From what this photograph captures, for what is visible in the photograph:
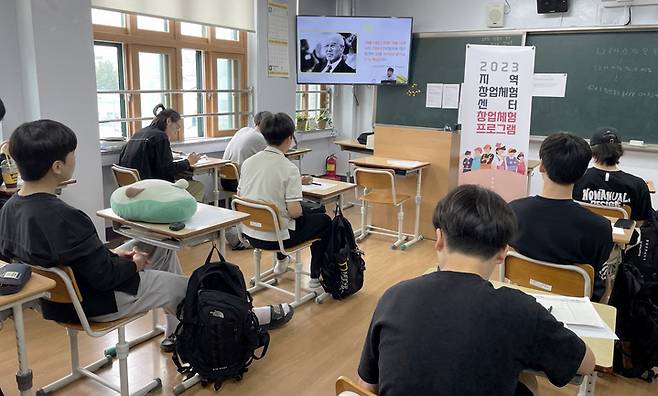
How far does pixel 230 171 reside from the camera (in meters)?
4.96

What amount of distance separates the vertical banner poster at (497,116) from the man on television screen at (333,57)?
8.12 ft

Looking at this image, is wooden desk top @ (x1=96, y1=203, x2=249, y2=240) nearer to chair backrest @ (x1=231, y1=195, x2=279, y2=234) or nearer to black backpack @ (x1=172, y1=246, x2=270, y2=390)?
black backpack @ (x1=172, y1=246, x2=270, y2=390)

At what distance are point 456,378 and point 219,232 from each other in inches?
70.7

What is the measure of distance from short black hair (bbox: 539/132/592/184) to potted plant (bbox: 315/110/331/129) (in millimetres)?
5419

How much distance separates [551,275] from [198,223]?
5.30 ft

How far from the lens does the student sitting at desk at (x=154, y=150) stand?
4.19 m

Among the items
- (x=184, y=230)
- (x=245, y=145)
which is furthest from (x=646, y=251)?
(x=245, y=145)

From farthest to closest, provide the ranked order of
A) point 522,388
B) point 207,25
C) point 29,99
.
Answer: point 207,25 < point 29,99 < point 522,388

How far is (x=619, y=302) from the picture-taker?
2650 millimetres

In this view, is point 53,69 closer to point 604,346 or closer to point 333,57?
point 333,57

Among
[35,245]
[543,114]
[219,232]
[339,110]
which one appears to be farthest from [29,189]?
[339,110]

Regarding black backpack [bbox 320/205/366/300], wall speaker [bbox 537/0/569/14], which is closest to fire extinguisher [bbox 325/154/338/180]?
wall speaker [bbox 537/0/569/14]

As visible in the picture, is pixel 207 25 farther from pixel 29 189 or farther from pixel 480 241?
pixel 480 241

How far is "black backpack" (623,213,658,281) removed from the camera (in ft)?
10.8
